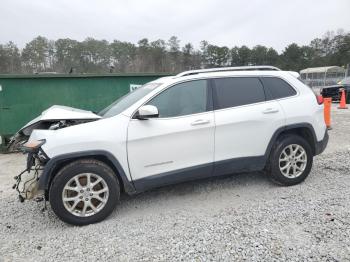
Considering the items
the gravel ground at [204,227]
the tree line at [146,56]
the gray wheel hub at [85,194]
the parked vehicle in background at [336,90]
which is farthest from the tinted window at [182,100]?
the tree line at [146,56]

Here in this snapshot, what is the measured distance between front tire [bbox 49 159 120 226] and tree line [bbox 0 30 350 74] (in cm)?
3365

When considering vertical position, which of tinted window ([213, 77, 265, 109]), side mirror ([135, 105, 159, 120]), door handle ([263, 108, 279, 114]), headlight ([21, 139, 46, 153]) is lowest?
headlight ([21, 139, 46, 153])

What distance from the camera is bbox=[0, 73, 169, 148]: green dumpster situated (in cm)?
739

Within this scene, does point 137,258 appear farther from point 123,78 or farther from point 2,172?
point 123,78

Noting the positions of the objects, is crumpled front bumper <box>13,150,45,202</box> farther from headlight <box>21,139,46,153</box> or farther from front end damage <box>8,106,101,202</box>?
headlight <box>21,139,46,153</box>

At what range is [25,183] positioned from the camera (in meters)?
3.69

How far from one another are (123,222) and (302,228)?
78.5 inches

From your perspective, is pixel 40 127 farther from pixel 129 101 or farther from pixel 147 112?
pixel 147 112

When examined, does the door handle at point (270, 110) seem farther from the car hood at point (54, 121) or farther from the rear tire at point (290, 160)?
the car hood at point (54, 121)

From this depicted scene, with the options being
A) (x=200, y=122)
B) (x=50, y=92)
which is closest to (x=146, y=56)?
(x=50, y=92)

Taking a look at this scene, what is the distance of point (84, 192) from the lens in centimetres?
347

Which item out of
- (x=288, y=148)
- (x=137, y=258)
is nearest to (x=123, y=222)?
(x=137, y=258)

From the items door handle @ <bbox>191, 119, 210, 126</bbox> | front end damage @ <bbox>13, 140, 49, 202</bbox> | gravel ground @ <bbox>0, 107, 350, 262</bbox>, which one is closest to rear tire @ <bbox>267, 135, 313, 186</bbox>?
gravel ground @ <bbox>0, 107, 350, 262</bbox>

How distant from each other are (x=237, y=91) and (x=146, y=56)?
5130 centimetres
